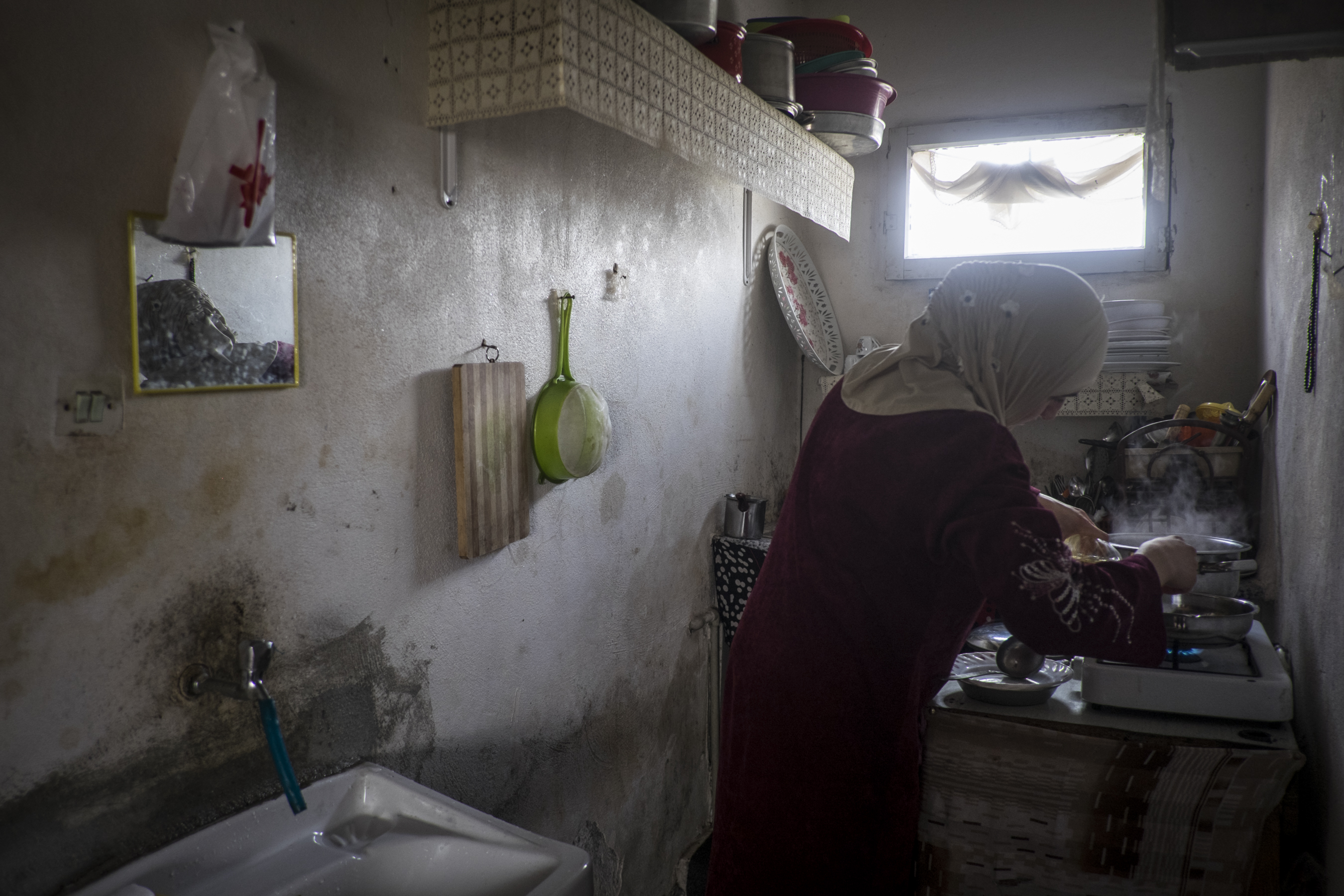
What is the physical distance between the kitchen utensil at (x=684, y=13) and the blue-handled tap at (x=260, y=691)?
1.55m

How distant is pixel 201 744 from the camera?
4.52 feet

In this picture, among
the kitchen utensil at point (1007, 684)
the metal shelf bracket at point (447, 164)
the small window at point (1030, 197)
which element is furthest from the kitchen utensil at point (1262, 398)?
the metal shelf bracket at point (447, 164)

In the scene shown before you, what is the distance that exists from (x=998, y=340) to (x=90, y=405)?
1.37 m

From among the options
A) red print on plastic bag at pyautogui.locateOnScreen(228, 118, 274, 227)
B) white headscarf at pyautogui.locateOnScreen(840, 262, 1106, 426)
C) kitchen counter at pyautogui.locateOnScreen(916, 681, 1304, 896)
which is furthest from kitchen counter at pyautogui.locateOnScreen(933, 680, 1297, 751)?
red print on plastic bag at pyautogui.locateOnScreen(228, 118, 274, 227)

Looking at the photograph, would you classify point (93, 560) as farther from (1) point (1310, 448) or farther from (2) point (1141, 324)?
(2) point (1141, 324)

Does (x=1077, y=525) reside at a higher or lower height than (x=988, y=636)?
higher

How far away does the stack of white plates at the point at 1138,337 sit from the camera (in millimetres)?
3350

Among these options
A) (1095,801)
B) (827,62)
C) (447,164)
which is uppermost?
(827,62)

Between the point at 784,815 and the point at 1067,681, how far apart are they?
0.70 m

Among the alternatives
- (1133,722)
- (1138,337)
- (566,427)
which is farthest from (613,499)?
(1138,337)

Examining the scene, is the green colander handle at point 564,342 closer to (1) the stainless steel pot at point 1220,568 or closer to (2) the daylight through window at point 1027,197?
(1) the stainless steel pot at point 1220,568

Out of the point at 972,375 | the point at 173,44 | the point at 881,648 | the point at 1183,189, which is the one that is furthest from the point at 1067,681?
the point at 1183,189

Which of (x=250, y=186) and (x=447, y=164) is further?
(x=447, y=164)

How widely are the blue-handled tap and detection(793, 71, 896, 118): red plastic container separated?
233 centimetres
